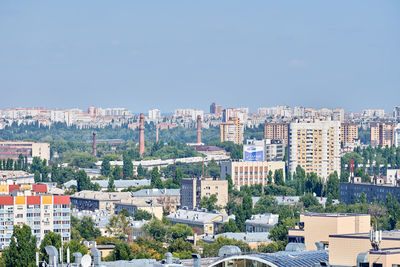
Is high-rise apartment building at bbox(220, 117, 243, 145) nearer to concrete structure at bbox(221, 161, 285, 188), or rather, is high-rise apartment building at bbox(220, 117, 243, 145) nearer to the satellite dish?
concrete structure at bbox(221, 161, 285, 188)

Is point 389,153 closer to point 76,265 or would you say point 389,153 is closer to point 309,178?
point 309,178

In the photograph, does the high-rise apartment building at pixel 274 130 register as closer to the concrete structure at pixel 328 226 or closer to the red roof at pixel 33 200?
the red roof at pixel 33 200

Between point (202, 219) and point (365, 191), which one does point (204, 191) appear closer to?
point (365, 191)

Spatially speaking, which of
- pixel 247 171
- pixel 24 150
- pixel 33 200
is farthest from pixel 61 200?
pixel 24 150

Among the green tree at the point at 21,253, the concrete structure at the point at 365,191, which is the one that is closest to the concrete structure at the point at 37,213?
the green tree at the point at 21,253

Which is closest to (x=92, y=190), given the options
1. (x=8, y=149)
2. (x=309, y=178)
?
(x=309, y=178)

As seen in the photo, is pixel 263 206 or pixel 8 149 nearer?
pixel 263 206

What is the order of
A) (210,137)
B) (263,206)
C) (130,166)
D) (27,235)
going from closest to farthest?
(27,235) → (263,206) → (130,166) → (210,137)
